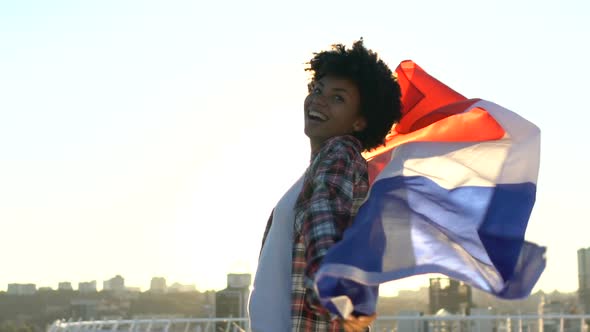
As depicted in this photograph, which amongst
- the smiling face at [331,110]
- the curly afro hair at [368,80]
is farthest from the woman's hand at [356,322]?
the curly afro hair at [368,80]

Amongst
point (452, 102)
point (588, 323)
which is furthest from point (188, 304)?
point (452, 102)

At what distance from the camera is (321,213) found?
420 centimetres

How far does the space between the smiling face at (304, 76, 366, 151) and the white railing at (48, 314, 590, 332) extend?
10.4ft

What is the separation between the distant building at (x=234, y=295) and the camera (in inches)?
495

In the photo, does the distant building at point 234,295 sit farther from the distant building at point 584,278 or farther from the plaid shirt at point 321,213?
the distant building at point 584,278

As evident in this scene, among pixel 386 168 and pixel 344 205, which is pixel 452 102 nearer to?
pixel 386 168

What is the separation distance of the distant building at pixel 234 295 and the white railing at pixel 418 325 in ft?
8.25

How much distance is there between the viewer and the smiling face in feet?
15.1

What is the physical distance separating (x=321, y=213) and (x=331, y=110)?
56 cm

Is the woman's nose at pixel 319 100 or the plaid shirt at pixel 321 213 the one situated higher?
the woman's nose at pixel 319 100

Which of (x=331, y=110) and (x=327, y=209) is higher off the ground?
(x=331, y=110)

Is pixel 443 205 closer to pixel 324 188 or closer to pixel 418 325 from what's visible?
pixel 324 188

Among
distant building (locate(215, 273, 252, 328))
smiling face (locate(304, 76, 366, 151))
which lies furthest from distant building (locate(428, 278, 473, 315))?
smiling face (locate(304, 76, 366, 151))

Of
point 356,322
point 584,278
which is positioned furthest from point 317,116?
point 584,278
